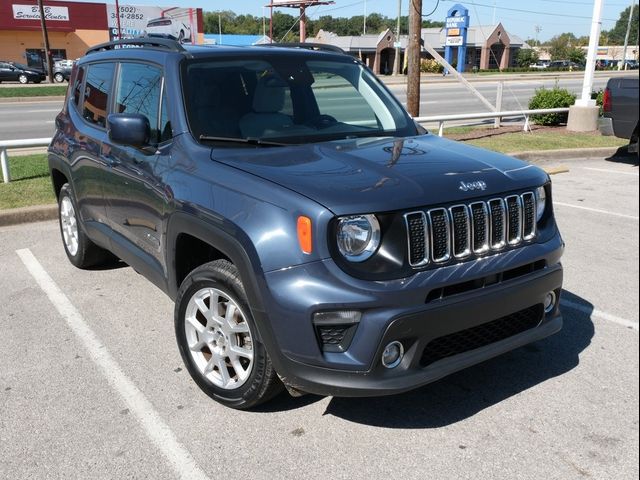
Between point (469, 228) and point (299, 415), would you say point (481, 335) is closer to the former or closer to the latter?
point (469, 228)

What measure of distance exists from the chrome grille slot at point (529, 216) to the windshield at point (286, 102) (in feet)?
3.73

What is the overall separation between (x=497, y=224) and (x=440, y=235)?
15.8 inches

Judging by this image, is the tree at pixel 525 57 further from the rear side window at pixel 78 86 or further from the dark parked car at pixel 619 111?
the rear side window at pixel 78 86

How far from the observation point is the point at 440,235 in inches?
119

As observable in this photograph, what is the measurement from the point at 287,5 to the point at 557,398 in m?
36.2

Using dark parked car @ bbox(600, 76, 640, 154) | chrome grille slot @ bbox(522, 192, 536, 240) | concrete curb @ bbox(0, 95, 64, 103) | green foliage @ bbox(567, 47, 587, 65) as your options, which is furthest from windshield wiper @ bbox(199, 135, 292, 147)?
green foliage @ bbox(567, 47, 587, 65)

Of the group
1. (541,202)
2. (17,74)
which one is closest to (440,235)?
(541,202)

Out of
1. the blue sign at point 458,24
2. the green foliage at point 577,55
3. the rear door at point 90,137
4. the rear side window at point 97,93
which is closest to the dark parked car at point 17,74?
the blue sign at point 458,24

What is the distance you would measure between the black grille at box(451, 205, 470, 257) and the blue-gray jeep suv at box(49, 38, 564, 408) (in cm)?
1

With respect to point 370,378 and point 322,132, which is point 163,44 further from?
point 370,378

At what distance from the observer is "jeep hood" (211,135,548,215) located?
115 inches

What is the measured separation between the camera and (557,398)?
3.54 meters

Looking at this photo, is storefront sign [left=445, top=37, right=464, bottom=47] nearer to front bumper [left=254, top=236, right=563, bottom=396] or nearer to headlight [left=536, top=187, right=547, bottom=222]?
headlight [left=536, top=187, right=547, bottom=222]

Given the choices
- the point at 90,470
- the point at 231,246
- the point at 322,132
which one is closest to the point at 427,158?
the point at 322,132
